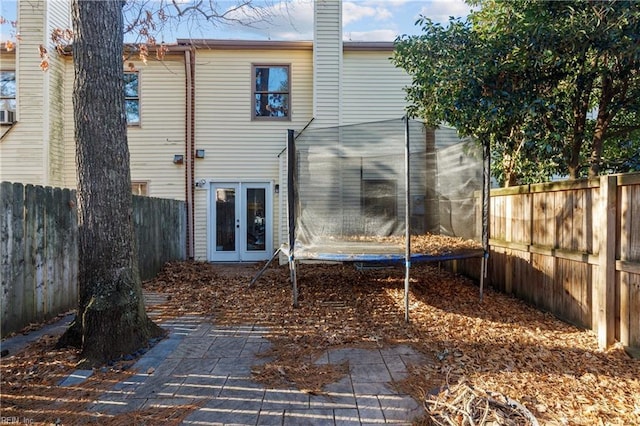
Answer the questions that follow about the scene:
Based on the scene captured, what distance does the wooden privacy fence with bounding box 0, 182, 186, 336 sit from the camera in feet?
12.9

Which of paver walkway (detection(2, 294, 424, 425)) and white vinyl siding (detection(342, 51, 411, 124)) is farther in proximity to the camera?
white vinyl siding (detection(342, 51, 411, 124))

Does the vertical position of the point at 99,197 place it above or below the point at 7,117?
below

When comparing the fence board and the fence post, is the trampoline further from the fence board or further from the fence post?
the fence board

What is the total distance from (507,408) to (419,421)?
59 centimetres

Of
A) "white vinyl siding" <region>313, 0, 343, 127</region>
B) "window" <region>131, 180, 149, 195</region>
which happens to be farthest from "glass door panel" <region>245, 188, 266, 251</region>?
"window" <region>131, 180, 149, 195</region>

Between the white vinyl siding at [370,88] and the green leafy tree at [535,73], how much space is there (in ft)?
13.4

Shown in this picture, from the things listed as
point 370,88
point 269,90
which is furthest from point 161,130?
point 370,88

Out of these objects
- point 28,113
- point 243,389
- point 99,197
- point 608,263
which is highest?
point 28,113

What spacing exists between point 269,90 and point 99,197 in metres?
7.27

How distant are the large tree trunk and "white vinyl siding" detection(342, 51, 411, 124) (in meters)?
6.95

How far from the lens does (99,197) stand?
3.51 m

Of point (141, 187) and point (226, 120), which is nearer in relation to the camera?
point (226, 120)

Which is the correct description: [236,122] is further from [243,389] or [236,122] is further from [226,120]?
[243,389]

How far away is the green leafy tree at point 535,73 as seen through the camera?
4398mm
